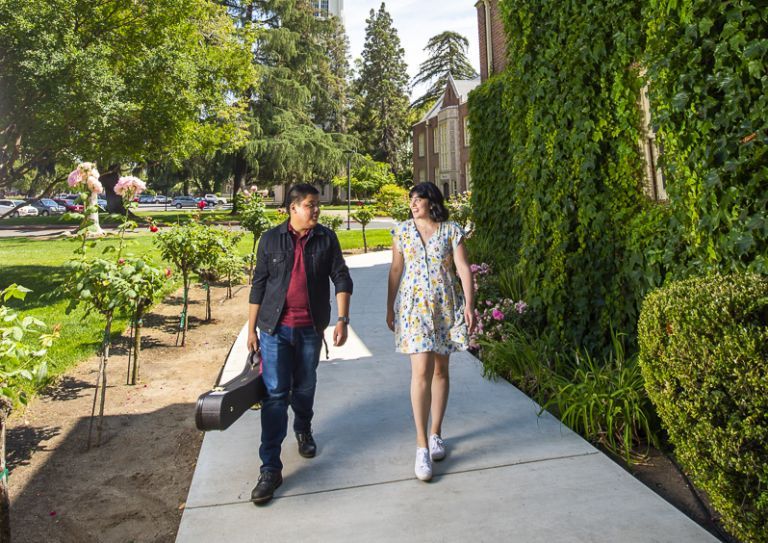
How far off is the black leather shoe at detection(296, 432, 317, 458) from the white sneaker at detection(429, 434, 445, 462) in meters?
0.81

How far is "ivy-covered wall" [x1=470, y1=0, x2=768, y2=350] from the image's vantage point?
3.19 meters

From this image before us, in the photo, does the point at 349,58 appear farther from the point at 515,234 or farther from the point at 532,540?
the point at 532,540

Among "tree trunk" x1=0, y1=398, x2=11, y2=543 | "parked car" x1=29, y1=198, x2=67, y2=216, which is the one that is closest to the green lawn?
"tree trunk" x1=0, y1=398, x2=11, y2=543

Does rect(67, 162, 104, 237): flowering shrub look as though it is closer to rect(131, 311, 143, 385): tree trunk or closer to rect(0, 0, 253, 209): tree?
rect(131, 311, 143, 385): tree trunk

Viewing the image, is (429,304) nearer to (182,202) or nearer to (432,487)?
(432,487)

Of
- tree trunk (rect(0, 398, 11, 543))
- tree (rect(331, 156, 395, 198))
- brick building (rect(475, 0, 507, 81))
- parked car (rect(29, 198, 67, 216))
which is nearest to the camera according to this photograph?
tree trunk (rect(0, 398, 11, 543))

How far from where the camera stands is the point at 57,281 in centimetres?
1245

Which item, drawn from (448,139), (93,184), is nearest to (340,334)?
(93,184)

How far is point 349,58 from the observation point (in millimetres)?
70750

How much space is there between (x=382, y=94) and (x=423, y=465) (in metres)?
67.3

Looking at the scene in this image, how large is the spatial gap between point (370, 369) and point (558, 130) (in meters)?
3.09

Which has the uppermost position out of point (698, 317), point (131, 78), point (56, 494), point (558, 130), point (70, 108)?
point (131, 78)

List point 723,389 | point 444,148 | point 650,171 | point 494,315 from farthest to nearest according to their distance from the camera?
1. point 444,148
2. point 494,315
3. point 650,171
4. point 723,389

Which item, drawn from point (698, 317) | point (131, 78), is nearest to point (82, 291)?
point (698, 317)
